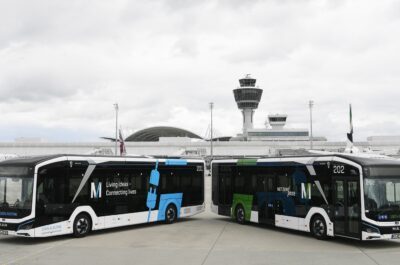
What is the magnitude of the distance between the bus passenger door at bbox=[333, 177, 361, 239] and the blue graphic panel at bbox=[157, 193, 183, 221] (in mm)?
7814

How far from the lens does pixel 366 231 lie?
13.6m

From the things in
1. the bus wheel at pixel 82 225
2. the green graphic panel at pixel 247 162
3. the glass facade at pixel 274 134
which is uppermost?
the glass facade at pixel 274 134

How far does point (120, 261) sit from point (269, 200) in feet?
26.3

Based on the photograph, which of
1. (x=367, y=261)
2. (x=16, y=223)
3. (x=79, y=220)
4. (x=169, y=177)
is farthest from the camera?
(x=169, y=177)

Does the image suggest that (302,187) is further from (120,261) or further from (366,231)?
(120,261)

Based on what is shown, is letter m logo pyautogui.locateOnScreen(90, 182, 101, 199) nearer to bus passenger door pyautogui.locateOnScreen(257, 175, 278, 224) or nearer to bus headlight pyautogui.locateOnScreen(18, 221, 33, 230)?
bus headlight pyautogui.locateOnScreen(18, 221, 33, 230)

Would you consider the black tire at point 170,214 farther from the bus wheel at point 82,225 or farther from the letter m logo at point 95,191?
the bus wheel at point 82,225

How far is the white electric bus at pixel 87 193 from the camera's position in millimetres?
14695

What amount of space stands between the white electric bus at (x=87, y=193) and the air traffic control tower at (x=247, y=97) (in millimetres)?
139070

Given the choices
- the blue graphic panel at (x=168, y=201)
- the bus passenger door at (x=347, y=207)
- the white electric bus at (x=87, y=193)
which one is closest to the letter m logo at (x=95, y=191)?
the white electric bus at (x=87, y=193)

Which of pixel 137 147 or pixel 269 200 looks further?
pixel 137 147

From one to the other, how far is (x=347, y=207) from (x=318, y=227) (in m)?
1.62

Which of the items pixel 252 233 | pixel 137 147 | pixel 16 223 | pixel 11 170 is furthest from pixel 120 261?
pixel 137 147

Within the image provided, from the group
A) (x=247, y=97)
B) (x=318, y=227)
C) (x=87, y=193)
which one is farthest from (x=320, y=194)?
(x=247, y=97)
